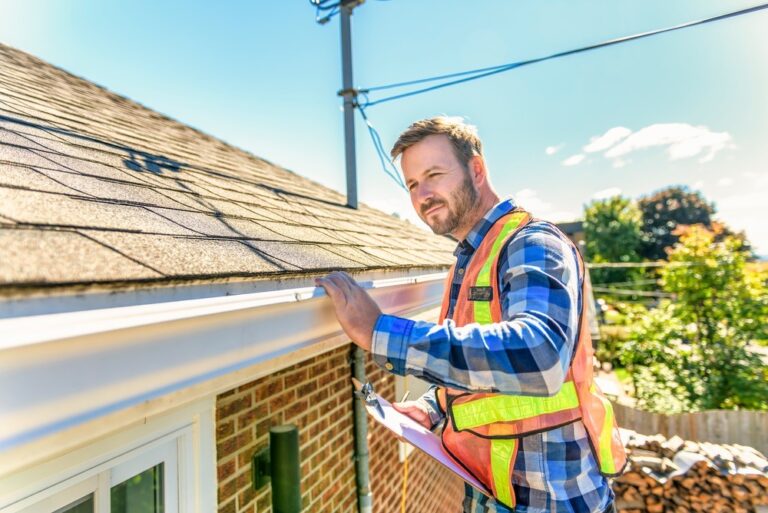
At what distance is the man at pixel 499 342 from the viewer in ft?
3.42

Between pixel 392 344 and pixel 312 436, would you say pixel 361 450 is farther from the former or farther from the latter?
pixel 392 344

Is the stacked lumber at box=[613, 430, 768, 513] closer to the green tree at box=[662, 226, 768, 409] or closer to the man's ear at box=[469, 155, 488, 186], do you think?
the green tree at box=[662, 226, 768, 409]

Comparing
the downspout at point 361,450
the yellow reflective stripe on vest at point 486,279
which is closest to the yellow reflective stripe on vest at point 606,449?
the yellow reflective stripe on vest at point 486,279

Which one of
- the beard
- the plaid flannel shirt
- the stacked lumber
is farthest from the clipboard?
the stacked lumber

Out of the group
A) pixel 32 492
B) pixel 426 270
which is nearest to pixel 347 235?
pixel 426 270

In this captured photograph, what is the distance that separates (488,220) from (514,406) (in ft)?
2.23

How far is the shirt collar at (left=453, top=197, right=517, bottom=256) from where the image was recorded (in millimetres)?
1541

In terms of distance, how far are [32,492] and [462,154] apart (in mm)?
1782

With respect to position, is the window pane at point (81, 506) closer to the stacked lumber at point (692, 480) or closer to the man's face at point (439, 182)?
the man's face at point (439, 182)

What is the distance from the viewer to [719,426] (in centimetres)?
562

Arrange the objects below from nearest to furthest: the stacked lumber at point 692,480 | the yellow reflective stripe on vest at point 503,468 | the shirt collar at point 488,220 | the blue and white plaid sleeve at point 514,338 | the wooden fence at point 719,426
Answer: the blue and white plaid sleeve at point 514,338
the yellow reflective stripe on vest at point 503,468
the shirt collar at point 488,220
the stacked lumber at point 692,480
the wooden fence at point 719,426

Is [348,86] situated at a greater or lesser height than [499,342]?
greater

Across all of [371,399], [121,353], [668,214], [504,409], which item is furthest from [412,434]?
[668,214]

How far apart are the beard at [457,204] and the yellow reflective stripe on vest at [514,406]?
70 cm
